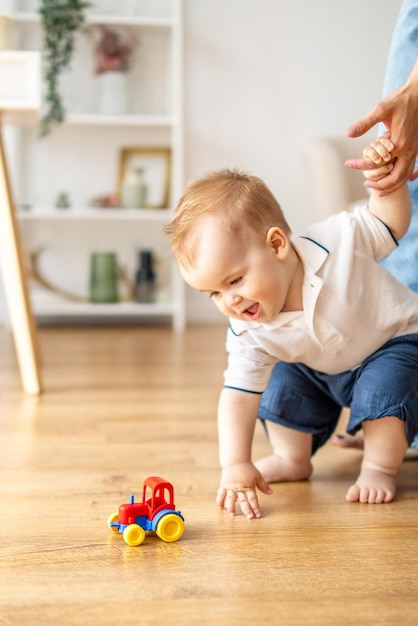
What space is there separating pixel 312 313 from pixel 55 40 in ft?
7.98

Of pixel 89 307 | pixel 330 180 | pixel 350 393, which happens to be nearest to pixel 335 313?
pixel 350 393

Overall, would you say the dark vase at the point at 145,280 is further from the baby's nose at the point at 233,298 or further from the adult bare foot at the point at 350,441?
the baby's nose at the point at 233,298

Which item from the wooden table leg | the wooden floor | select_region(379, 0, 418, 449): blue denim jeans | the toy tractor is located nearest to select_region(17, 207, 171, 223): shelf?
the wooden table leg

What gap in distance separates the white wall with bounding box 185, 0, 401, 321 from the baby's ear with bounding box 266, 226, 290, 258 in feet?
8.13

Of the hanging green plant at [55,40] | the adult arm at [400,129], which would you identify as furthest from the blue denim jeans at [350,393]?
the hanging green plant at [55,40]

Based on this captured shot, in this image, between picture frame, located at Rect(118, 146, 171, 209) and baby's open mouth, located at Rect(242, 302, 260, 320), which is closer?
baby's open mouth, located at Rect(242, 302, 260, 320)

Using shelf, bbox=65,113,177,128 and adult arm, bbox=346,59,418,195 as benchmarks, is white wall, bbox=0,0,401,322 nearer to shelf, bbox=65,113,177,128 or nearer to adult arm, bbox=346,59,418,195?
shelf, bbox=65,113,177,128

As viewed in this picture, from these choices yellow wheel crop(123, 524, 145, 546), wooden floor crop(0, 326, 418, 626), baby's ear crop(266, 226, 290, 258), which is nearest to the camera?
wooden floor crop(0, 326, 418, 626)

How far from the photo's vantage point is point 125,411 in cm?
172

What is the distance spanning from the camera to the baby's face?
40.3 inches

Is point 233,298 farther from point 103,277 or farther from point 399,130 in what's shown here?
point 103,277

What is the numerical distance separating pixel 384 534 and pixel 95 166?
8.86 ft

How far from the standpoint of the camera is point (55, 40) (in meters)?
3.21

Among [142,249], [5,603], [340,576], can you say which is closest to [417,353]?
[340,576]
